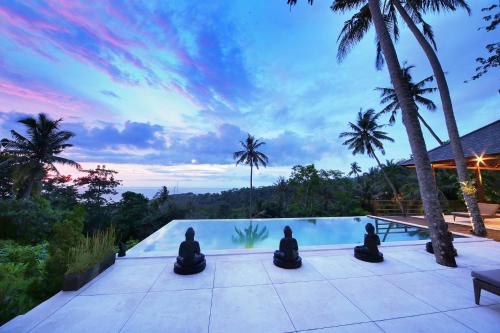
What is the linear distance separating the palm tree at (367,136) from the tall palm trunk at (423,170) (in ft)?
45.8

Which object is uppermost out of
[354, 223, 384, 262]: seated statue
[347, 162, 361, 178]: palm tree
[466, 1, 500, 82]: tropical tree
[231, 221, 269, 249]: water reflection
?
[466, 1, 500, 82]: tropical tree

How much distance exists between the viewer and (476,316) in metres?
2.48

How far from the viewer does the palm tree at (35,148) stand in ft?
50.1

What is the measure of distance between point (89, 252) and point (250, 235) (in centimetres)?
608

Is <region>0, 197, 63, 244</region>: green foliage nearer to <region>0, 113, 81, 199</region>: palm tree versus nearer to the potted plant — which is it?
<region>0, 113, 81, 199</region>: palm tree

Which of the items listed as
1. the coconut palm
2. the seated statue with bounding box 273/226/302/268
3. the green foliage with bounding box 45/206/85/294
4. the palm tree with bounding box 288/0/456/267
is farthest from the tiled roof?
the green foliage with bounding box 45/206/85/294

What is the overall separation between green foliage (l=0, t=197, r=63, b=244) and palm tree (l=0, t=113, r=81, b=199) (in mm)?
3953

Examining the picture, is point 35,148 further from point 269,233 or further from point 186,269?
point 186,269

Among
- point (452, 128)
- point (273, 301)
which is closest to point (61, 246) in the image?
point (273, 301)

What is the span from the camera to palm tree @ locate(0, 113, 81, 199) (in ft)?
50.1

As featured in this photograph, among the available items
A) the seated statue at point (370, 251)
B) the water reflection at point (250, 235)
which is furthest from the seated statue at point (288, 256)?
the water reflection at point (250, 235)

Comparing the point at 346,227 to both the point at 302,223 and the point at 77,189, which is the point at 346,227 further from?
the point at 77,189

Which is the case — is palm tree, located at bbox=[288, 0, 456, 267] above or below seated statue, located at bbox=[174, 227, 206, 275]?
above

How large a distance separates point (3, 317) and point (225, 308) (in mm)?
2481
